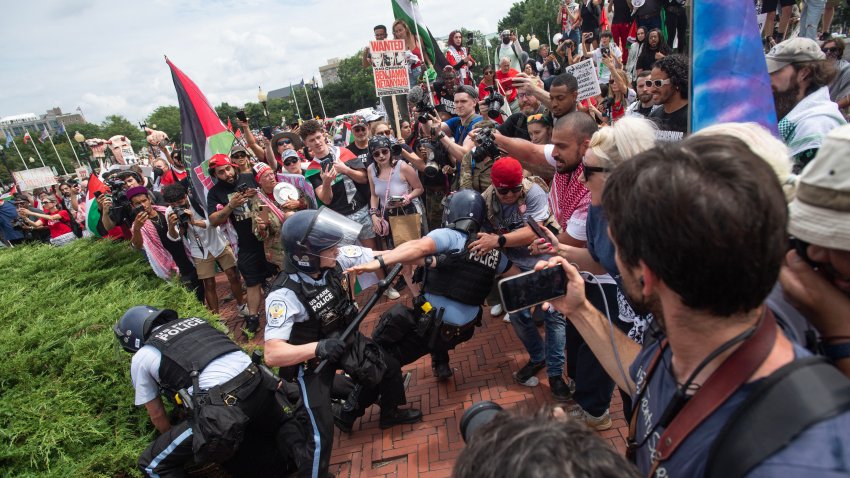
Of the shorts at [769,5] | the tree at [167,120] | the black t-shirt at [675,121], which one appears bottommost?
the black t-shirt at [675,121]

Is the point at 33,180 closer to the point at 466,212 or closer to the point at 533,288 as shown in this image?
the point at 466,212

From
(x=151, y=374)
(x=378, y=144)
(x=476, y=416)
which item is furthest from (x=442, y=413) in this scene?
(x=378, y=144)

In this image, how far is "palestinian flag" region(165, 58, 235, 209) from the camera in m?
5.52

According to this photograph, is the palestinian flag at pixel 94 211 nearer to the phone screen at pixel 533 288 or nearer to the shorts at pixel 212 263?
the shorts at pixel 212 263

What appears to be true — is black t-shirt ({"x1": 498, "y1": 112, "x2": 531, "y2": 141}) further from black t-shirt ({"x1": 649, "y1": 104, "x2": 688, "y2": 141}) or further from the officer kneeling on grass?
the officer kneeling on grass

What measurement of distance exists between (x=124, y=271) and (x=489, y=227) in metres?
3.77

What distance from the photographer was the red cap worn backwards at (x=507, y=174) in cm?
317

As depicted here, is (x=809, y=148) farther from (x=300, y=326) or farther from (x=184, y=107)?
(x=184, y=107)

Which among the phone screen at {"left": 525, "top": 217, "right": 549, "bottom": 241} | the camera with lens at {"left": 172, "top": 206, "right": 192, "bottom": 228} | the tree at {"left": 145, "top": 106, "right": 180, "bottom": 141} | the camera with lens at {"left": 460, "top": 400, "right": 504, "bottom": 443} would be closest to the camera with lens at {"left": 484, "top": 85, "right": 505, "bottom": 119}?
the phone screen at {"left": 525, "top": 217, "right": 549, "bottom": 241}

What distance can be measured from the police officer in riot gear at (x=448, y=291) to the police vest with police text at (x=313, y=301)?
1.84 ft

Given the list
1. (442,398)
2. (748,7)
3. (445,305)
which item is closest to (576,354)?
(445,305)

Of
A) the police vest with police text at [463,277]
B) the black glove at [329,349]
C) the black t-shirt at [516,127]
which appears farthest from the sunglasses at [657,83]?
the black glove at [329,349]

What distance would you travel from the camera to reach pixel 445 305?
328cm

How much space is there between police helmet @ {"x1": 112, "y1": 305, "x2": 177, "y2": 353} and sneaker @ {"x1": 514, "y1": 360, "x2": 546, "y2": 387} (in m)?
2.72
